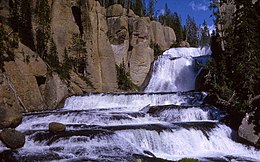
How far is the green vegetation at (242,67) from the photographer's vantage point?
65.1ft

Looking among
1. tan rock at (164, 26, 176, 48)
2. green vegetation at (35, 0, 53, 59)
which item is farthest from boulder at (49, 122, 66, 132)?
tan rock at (164, 26, 176, 48)

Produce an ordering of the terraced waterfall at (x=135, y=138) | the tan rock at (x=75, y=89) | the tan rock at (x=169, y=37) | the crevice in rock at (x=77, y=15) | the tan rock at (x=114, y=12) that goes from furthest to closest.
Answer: the tan rock at (x=169, y=37) < the tan rock at (x=114, y=12) < the crevice in rock at (x=77, y=15) < the tan rock at (x=75, y=89) < the terraced waterfall at (x=135, y=138)

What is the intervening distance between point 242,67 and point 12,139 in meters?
13.7

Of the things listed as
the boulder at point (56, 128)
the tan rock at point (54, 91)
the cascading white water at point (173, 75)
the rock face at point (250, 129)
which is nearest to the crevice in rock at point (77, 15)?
the tan rock at point (54, 91)

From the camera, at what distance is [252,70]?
66.0ft

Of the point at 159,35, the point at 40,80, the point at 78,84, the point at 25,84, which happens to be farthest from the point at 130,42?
the point at 25,84

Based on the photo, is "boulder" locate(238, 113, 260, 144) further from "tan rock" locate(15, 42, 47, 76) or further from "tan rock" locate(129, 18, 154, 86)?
"tan rock" locate(129, 18, 154, 86)

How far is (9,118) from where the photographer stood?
1709 cm

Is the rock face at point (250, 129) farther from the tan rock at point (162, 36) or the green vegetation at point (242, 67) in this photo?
the tan rock at point (162, 36)

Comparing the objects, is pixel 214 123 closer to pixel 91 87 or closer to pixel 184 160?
pixel 184 160

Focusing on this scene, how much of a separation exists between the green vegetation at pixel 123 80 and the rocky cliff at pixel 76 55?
1.15 metres

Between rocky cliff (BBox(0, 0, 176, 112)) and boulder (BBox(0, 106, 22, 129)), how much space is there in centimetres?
277

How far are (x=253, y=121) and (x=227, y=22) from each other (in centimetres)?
1188

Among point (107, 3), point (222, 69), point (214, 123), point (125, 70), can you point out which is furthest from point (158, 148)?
point (107, 3)
